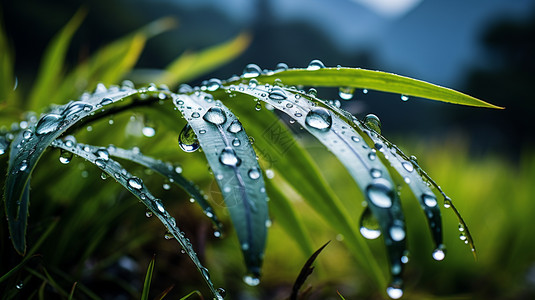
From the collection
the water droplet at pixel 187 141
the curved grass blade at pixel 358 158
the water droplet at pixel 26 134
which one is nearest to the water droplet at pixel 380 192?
the curved grass blade at pixel 358 158

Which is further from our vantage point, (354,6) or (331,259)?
(354,6)

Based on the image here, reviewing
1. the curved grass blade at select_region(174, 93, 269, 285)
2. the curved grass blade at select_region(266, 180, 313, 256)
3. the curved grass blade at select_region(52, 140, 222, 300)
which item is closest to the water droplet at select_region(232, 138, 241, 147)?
the curved grass blade at select_region(174, 93, 269, 285)

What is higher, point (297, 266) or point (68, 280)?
point (297, 266)

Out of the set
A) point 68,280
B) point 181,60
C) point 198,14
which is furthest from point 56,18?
point 68,280

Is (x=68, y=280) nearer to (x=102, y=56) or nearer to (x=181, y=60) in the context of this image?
(x=102, y=56)

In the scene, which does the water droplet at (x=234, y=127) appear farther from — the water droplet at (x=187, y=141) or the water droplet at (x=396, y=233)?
the water droplet at (x=396, y=233)

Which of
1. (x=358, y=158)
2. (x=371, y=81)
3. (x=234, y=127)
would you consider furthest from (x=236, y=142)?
(x=371, y=81)

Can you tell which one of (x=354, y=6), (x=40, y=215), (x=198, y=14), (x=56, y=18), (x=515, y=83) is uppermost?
(x=354, y=6)

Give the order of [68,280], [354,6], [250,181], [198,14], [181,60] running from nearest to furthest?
[250,181], [68,280], [181,60], [198,14], [354,6]
